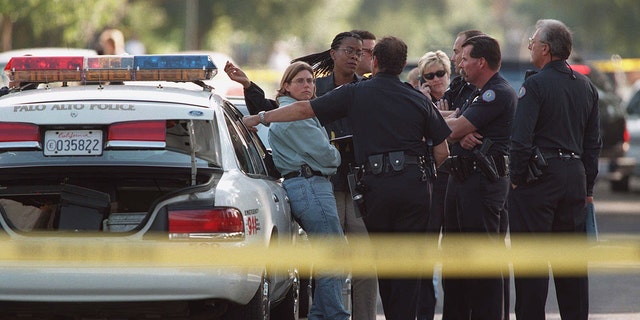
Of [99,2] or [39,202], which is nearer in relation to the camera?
[39,202]

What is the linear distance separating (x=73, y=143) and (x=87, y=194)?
0.95ft

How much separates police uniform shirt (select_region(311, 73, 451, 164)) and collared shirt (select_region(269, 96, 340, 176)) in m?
0.25

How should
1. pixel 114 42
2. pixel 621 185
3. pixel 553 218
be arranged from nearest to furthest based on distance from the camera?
pixel 553 218 < pixel 114 42 < pixel 621 185

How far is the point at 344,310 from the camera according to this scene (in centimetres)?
882

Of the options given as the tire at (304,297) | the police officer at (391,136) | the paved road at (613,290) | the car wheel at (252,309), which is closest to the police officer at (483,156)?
the police officer at (391,136)

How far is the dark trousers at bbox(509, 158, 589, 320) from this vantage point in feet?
28.5

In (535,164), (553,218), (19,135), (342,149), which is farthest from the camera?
(342,149)

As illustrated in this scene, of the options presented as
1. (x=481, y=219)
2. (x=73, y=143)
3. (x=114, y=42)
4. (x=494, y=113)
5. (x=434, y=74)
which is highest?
(x=114, y=42)

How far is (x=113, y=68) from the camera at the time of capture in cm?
845

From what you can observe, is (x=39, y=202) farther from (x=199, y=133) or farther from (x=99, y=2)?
Answer: (x=99, y=2)

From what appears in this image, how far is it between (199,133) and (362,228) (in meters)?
1.69

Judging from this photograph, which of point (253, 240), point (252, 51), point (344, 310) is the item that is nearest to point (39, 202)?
point (253, 240)

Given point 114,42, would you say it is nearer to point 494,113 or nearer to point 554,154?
point 494,113

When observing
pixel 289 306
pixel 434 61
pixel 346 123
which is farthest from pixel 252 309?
pixel 434 61
